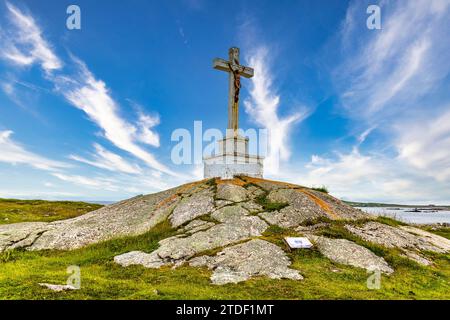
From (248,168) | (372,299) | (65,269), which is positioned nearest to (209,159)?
(248,168)

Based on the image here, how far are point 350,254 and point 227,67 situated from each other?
1948 centimetres

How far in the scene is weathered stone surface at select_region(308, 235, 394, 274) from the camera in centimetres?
1468

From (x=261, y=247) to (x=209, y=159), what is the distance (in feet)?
45.5

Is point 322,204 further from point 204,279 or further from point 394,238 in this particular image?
point 204,279

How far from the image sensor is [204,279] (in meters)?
12.6

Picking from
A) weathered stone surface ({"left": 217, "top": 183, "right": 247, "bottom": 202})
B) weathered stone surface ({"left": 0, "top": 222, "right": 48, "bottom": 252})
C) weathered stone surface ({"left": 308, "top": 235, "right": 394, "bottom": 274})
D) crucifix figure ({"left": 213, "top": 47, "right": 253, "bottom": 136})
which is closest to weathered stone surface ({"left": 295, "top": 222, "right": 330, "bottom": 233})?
weathered stone surface ({"left": 308, "top": 235, "right": 394, "bottom": 274})

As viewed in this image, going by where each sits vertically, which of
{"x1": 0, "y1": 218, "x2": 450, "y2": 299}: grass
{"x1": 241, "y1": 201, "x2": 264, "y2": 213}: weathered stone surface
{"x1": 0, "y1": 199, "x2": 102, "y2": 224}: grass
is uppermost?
{"x1": 241, "y1": 201, "x2": 264, "y2": 213}: weathered stone surface

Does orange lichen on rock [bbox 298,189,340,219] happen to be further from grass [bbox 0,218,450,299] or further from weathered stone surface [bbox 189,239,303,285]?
weathered stone surface [bbox 189,239,303,285]

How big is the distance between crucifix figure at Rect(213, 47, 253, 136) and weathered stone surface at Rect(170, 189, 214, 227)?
22.8 feet

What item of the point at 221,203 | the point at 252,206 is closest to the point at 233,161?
the point at 221,203

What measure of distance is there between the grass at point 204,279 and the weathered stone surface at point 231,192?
4.70 m

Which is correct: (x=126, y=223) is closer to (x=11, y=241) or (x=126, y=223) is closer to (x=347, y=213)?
(x=11, y=241)
